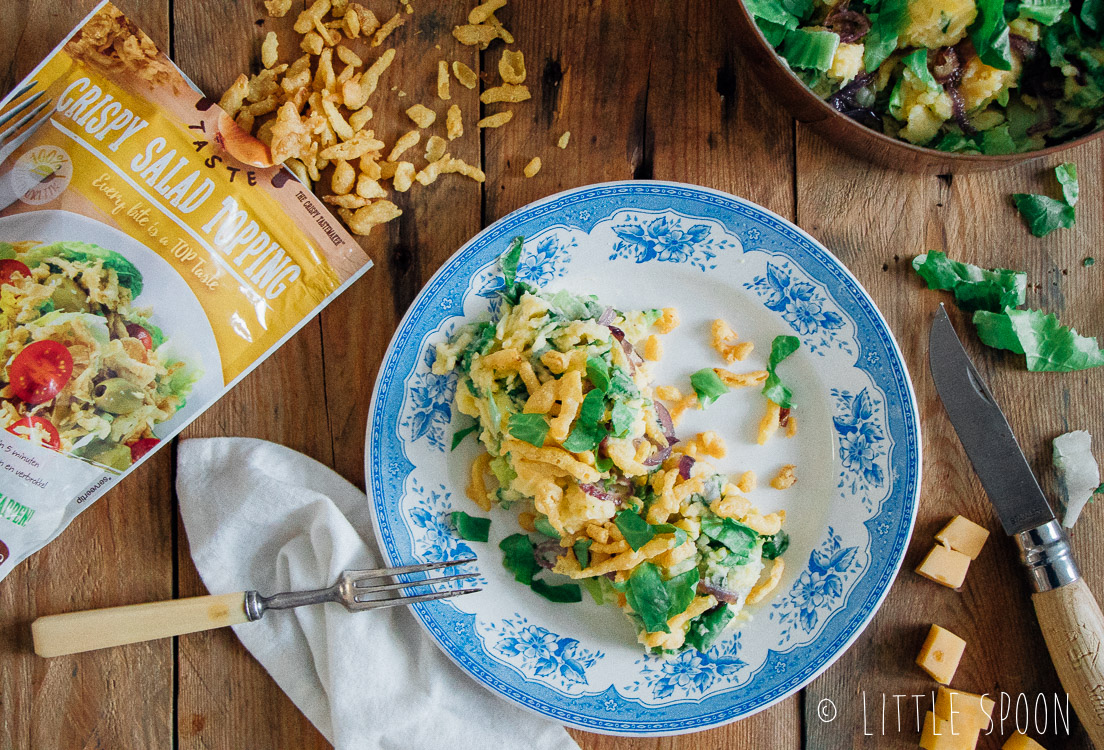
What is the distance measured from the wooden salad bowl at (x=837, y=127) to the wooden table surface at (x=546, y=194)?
4.5 inches

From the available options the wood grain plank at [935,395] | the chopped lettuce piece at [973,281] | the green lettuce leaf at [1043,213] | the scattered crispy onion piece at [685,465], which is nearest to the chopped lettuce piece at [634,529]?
the scattered crispy onion piece at [685,465]

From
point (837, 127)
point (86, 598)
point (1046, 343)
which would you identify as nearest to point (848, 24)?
point (837, 127)

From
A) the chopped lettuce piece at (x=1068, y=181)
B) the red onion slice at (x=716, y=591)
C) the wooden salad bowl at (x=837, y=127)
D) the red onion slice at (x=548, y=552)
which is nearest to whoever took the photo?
the wooden salad bowl at (x=837, y=127)

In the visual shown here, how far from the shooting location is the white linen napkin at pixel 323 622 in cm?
143

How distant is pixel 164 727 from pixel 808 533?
1.39 meters

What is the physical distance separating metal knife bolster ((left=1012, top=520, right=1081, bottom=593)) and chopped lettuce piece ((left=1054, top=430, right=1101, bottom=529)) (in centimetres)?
11

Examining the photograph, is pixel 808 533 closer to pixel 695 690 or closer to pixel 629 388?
pixel 695 690

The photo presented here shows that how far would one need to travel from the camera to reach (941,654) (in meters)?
1.48

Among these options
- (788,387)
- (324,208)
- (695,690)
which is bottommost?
(695,690)

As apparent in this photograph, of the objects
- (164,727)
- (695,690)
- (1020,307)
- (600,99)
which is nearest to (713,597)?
(695,690)

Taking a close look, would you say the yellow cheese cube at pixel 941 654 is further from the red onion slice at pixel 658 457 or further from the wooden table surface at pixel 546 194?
the red onion slice at pixel 658 457

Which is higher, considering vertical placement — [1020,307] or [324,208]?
[324,208]

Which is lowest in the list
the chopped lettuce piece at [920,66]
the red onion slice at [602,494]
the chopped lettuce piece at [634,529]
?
the chopped lettuce piece at [634,529]

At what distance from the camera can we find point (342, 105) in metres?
1.52
